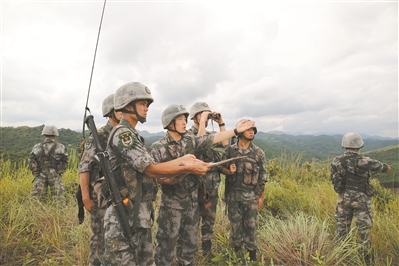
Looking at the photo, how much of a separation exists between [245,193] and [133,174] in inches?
87.3

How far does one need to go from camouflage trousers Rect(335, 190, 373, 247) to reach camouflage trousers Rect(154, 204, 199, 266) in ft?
9.64

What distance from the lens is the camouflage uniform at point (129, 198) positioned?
2115 mm

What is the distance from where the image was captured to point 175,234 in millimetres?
3076

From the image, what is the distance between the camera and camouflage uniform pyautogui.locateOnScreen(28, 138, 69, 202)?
6125 millimetres

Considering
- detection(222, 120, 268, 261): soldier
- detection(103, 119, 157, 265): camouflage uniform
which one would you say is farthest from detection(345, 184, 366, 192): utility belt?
detection(103, 119, 157, 265): camouflage uniform

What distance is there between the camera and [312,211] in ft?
18.7

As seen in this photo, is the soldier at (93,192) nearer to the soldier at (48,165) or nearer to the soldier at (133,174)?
the soldier at (133,174)

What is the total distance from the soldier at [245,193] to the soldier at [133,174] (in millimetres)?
1828

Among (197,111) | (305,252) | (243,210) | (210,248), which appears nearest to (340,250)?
(305,252)

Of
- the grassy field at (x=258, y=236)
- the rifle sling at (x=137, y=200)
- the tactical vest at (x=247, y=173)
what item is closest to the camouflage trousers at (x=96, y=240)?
the grassy field at (x=258, y=236)

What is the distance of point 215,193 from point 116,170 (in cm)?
244

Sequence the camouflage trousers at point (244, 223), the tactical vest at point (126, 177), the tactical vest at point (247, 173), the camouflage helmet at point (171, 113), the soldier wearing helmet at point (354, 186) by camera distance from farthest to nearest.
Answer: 1. the soldier wearing helmet at point (354, 186)
2. the tactical vest at point (247, 173)
3. the camouflage trousers at point (244, 223)
4. the camouflage helmet at point (171, 113)
5. the tactical vest at point (126, 177)

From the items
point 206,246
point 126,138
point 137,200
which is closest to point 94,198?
point 137,200

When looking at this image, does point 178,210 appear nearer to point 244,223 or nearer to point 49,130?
point 244,223
